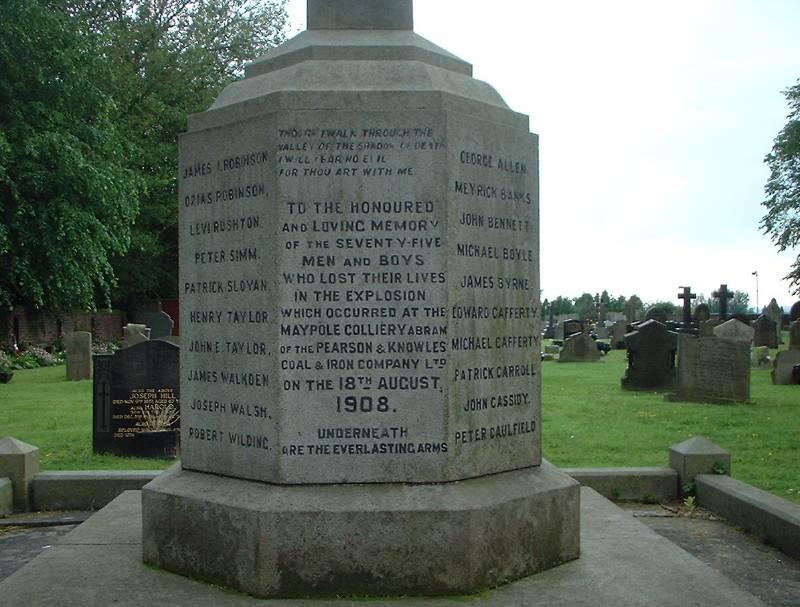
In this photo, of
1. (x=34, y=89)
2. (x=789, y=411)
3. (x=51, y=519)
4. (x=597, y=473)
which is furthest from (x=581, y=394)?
(x=34, y=89)

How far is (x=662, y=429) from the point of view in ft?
39.5

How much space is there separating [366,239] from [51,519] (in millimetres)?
4647

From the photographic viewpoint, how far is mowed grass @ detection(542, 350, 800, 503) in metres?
9.23

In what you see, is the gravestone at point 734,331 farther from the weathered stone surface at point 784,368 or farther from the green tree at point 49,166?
the green tree at point 49,166

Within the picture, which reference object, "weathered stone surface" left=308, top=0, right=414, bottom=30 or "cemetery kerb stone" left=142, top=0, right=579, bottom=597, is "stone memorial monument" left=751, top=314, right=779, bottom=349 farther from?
"weathered stone surface" left=308, top=0, right=414, bottom=30

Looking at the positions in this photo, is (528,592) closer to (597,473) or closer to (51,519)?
(597,473)

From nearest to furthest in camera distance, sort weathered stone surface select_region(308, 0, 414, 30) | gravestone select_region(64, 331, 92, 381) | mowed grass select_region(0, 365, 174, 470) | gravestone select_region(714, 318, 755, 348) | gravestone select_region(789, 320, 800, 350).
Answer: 1. weathered stone surface select_region(308, 0, 414, 30)
2. mowed grass select_region(0, 365, 174, 470)
3. gravestone select_region(64, 331, 92, 381)
4. gravestone select_region(714, 318, 755, 348)
5. gravestone select_region(789, 320, 800, 350)

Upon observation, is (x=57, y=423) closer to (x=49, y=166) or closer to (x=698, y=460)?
(x=698, y=460)

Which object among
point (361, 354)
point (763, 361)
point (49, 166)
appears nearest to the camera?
point (361, 354)

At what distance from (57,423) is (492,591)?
35.7 ft

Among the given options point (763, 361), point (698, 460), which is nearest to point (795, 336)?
point (763, 361)

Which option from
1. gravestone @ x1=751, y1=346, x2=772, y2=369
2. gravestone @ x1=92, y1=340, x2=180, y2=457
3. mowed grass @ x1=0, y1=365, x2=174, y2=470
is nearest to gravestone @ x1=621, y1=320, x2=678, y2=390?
gravestone @ x1=751, y1=346, x2=772, y2=369

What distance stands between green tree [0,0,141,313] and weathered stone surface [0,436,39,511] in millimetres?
13808

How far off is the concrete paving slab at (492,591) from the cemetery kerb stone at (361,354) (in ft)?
0.32
